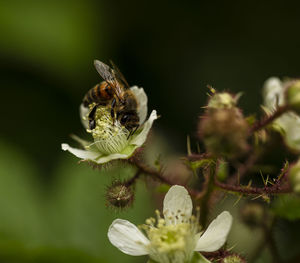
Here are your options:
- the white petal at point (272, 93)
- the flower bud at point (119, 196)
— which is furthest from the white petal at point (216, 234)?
the white petal at point (272, 93)

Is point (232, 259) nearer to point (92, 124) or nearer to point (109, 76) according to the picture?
point (92, 124)

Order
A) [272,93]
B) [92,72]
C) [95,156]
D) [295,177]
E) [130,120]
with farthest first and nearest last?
[92,72] → [272,93] → [130,120] → [95,156] → [295,177]

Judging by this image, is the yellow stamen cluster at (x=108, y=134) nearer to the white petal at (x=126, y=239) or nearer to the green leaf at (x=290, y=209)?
the white petal at (x=126, y=239)

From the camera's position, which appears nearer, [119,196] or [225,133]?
[225,133]

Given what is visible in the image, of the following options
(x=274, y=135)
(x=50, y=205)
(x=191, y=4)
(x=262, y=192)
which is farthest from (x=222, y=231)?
(x=191, y=4)

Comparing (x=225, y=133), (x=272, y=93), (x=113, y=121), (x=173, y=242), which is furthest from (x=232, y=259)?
(x=272, y=93)

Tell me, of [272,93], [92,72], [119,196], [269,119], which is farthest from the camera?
[92,72]

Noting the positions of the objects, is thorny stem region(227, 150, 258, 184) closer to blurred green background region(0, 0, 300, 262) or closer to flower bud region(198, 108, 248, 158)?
flower bud region(198, 108, 248, 158)

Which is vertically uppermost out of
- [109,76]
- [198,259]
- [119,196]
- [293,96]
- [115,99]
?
[109,76]
